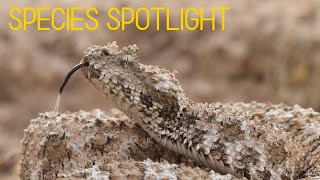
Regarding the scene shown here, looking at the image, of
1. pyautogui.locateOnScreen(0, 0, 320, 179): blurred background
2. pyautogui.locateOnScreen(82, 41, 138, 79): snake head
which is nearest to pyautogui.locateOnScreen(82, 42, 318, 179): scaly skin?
pyautogui.locateOnScreen(82, 41, 138, 79): snake head

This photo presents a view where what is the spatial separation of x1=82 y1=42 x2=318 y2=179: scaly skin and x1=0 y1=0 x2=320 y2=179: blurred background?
146 inches

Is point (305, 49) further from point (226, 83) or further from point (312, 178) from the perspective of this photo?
point (312, 178)

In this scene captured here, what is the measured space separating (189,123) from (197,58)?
4.14m

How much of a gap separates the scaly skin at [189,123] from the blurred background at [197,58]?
3.70 m

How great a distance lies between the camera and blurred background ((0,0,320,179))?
235 inches

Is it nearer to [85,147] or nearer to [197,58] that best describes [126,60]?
[85,147]

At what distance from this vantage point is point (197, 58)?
625 cm

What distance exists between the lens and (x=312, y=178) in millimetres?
2094

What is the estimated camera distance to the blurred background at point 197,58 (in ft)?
19.6

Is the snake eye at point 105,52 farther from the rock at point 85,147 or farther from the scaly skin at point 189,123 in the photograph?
the rock at point 85,147

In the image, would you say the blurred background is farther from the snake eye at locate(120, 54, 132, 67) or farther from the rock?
the snake eye at locate(120, 54, 132, 67)

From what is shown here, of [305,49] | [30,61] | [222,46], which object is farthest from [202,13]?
→ [30,61]

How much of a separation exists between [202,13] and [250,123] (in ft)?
14.1

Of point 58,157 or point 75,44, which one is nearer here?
point 58,157
